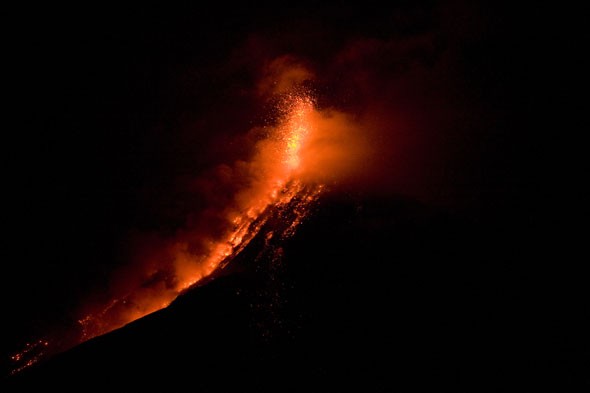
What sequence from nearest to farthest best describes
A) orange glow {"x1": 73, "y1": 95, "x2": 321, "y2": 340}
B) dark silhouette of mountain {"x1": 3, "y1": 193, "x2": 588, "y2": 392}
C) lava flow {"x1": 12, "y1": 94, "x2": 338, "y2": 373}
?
dark silhouette of mountain {"x1": 3, "y1": 193, "x2": 588, "y2": 392}
lava flow {"x1": 12, "y1": 94, "x2": 338, "y2": 373}
orange glow {"x1": 73, "y1": 95, "x2": 321, "y2": 340}

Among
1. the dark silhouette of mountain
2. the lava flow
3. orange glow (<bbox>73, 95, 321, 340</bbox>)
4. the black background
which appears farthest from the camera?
orange glow (<bbox>73, 95, 321, 340</bbox>)

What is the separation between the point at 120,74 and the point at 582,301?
433 inches

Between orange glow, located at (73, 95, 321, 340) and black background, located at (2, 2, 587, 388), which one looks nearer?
black background, located at (2, 2, 587, 388)

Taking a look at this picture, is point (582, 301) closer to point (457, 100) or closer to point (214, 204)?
point (457, 100)

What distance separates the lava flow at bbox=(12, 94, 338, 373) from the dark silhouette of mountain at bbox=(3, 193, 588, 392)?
1159 mm

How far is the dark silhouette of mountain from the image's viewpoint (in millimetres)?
3463

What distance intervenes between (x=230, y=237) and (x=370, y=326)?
123 inches

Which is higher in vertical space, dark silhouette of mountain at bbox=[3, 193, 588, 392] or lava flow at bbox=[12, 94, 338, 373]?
lava flow at bbox=[12, 94, 338, 373]

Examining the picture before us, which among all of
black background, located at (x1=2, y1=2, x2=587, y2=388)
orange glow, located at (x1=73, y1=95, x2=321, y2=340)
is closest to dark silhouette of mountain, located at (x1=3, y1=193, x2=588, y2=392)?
black background, located at (x1=2, y1=2, x2=587, y2=388)

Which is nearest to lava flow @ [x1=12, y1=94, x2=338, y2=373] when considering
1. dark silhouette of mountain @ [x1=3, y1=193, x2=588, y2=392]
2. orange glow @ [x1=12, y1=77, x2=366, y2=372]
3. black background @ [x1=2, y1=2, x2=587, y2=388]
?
orange glow @ [x1=12, y1=77, x2=366, y2=372]

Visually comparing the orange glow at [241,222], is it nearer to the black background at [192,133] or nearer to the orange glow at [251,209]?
the orange glow at [251,209]

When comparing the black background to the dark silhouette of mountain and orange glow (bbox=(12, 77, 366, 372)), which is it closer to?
the dark silhouette of mountain

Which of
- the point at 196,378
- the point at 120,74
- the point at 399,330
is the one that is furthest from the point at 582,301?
the point at 120,74

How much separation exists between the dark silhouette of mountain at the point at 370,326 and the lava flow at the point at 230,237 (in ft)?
3.80
